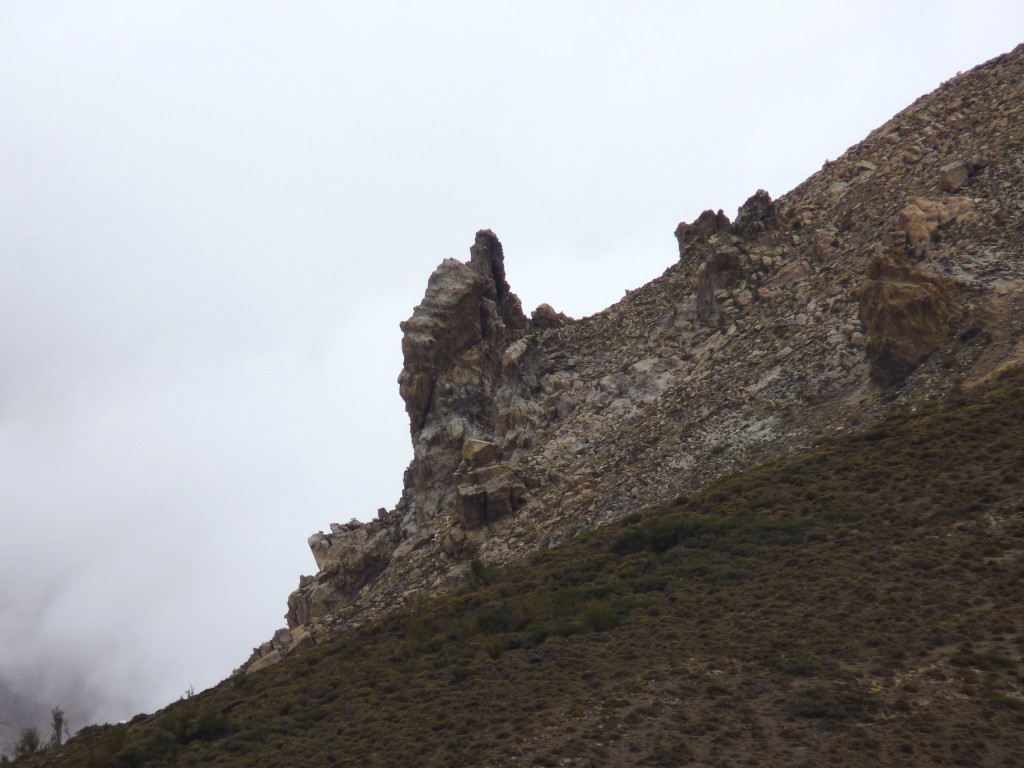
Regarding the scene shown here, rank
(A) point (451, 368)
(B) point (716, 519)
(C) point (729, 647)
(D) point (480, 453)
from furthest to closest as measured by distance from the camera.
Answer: (A) point (451, 368)
(D) point (480, 453)
(B) point (716, 519)
(C) point (729, 647)

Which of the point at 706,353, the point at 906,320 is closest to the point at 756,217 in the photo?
the point at 706,353

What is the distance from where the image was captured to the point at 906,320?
135 ft

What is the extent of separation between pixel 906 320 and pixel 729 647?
72.1 ft

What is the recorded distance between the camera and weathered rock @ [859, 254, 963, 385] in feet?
135

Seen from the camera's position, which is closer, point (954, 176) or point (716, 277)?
point (954, 176)

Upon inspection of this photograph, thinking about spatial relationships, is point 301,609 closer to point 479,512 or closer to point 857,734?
point 479,512

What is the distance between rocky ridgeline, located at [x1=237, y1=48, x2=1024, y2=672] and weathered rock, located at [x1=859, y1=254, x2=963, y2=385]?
10 cm

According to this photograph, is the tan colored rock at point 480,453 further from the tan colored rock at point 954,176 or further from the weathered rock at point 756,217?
the tan colored rock at point 954,176

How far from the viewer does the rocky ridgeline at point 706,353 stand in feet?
138

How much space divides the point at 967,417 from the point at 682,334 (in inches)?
853

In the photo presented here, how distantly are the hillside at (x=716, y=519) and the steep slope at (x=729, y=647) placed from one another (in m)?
0.11

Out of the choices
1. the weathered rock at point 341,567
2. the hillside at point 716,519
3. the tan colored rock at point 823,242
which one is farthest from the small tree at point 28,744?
the tan colored rock at point 823,242

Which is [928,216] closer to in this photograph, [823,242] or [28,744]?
[823,242]

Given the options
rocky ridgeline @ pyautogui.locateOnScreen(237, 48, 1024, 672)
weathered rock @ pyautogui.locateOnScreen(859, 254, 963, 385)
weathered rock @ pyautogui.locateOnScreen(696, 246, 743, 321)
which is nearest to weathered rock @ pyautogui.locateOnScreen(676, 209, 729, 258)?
rocky ridgeline @ pyautogui.locateOnScreen(237, 48, 1024, 672)
